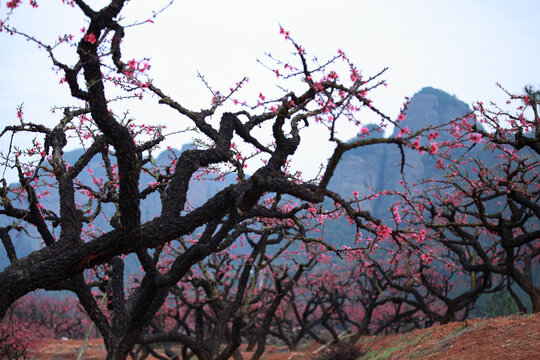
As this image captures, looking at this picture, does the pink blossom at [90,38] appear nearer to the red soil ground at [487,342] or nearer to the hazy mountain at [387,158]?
the red soil ground at [487,342]

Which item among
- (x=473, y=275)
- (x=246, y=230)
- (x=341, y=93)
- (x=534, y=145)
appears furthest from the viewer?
(x=473, y=275)

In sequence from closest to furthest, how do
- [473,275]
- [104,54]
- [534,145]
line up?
[104,54] < [534,145] < [473,275]

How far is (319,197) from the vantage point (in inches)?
160

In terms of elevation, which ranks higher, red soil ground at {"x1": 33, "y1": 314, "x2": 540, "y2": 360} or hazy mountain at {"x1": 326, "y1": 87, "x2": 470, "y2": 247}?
hazy mountain at {"x1": 326, "y1": 87, "x2": 470, "y2": 247}

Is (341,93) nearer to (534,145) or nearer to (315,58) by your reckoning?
(315,58)

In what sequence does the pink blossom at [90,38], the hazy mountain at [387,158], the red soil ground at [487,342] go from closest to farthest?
the pink blossom at [90,38]
the red soil ground at [487,342]
the hazy mountain at [387,158]

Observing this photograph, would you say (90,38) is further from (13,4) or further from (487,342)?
(487,342)

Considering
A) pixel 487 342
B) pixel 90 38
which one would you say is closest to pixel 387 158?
pixel 487 342

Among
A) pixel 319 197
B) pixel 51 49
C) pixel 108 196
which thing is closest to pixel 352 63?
pixel 319 197

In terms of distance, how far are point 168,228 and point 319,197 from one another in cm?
160

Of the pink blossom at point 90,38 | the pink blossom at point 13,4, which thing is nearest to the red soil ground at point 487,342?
the pink blossom at point 90,38

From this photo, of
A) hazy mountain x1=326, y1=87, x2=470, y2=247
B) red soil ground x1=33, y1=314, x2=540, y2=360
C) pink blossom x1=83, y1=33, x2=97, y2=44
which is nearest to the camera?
pink blossom x1=83, y1=33, x2=97, y2=44

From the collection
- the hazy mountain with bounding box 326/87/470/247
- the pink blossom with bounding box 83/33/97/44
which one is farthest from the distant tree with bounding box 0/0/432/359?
the hazy mountain with bounding box 326/87/470/247

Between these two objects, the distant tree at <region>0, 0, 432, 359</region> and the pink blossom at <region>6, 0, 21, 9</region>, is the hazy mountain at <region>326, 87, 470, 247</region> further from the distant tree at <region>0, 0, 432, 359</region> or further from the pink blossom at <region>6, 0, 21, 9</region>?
the pink blossom at <region>6, 0, 21, 9</region>
